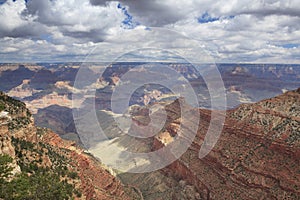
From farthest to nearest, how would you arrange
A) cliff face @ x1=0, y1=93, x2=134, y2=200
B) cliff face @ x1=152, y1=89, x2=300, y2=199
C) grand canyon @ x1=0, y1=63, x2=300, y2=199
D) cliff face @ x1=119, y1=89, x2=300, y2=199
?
cliff face @ x1=119, y1=89, x2=300, y2=199 < cliff face @ x1=152, y1=89, x2=300, y2=199 < grand canyon @ x1=0, y1=63, x2=300, y2=199 < cliff face @ x1=0, y1=93, x2=134, y2=200

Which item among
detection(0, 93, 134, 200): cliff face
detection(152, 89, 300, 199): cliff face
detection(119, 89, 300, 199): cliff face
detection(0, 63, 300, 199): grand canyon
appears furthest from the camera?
detection(119, 89, 300, 199): cliff face

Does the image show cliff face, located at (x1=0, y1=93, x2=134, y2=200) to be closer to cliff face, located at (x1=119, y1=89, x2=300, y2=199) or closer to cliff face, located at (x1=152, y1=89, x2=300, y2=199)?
cliff face, located at (x1=119, y1=89, x2=300, y2=199)

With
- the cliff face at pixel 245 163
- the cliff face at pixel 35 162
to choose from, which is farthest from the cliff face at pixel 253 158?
the cliff face at pixel 35 162

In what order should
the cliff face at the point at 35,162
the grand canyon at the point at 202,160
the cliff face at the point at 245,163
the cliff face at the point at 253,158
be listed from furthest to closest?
the cliff face at the point at 245,163 < the cliff face at the point at 253,158 < the grand canyon at the point at 202,160 < the cliff face at the point at 35,162

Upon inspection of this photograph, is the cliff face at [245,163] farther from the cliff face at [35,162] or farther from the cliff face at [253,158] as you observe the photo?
the cliff face at [35,162]

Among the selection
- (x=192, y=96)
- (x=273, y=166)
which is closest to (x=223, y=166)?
(x=273, y=166)

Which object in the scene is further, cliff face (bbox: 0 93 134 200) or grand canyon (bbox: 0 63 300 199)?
grand canyon (bbox: 0 63 300 199)

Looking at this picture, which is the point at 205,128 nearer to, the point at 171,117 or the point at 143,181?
the point at 143,181

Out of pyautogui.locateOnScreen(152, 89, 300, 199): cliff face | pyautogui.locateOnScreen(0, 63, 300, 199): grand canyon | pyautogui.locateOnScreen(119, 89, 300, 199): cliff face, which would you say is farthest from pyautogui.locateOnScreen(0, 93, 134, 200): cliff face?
pyautogui.locateOnScreen(152, 89, 300, 199): cliff face
